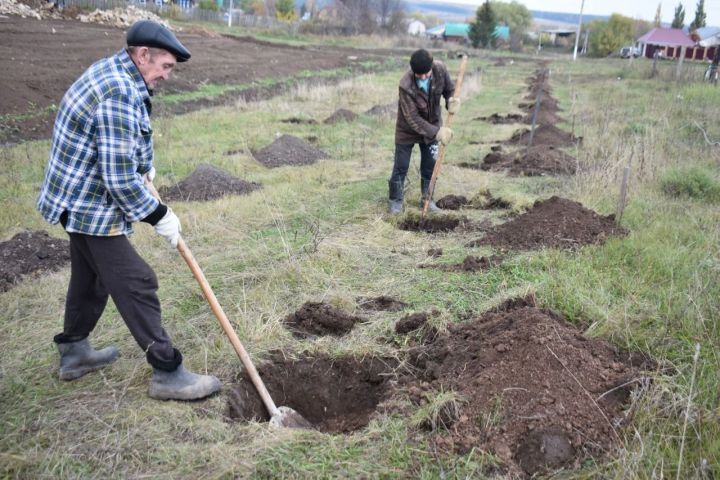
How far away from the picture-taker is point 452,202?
6789mm

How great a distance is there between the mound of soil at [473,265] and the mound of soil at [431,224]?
1105 mm

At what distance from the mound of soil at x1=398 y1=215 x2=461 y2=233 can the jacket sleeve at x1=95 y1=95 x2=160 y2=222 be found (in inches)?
144

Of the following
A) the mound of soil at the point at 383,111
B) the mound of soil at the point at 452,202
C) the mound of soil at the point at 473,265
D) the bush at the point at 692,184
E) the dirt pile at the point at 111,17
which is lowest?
the mound of soil at the point at 473,265

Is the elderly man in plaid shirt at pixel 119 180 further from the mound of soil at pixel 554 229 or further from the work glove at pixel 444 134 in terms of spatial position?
the work glove at pixel 444 134

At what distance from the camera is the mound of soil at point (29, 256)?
4832 millimetres

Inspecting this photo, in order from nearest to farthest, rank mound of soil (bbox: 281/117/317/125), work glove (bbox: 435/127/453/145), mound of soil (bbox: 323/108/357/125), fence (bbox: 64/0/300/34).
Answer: work glove (bbox: 435/127/453/145)
mound of soil (bbox: 281/117/317/125)
mound of soil (bbox: 323/108/357/125)
fence (bbox: 64/0/300/34)

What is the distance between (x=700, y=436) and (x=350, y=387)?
1903 millimetres

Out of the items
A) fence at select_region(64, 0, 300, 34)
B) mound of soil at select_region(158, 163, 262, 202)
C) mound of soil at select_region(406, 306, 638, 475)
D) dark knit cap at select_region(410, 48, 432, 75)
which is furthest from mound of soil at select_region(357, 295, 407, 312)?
fence at select_region(64, 0, 300, 34)

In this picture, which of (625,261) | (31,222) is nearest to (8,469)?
(31,222)

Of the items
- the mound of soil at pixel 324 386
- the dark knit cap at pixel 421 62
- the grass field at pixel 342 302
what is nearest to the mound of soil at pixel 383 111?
the grass field at pixel 342 302

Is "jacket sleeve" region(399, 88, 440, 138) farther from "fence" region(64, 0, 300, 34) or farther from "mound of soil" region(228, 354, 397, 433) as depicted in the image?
"fence" region(64, 0, 300, 34)

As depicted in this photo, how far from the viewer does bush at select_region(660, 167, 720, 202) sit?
6574 mm

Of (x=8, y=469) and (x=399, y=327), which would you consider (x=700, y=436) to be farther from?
(x=8, y=469)

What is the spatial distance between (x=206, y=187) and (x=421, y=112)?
9.60ft
